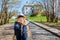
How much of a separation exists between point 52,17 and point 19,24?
4732 centimetres

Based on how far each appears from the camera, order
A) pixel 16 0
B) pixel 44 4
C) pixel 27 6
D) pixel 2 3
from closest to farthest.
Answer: pixel 2 3, pixel 16 0, pixel 44 4, pixel 27 6

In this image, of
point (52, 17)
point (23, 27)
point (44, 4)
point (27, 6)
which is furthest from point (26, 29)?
point (27, 6)

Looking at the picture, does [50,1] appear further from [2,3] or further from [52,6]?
[2,3]

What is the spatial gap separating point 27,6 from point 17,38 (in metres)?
186

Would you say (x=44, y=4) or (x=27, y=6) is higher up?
(x=44, y=4)

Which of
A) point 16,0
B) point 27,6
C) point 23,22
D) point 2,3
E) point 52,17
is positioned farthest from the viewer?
point 27,6

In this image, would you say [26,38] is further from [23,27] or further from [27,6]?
[27,6]

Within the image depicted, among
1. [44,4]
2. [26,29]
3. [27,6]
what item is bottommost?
[27,6]

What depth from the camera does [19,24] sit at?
7.22m

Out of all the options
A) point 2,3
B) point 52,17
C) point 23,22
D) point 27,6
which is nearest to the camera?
point 23,22

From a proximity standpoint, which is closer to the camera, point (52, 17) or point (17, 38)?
point (17, 38)

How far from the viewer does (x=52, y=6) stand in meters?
50.8

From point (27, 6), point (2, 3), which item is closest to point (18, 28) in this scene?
point (2, 3)

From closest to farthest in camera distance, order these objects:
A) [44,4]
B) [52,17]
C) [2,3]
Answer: [2,3], [52,17], [44,4]
